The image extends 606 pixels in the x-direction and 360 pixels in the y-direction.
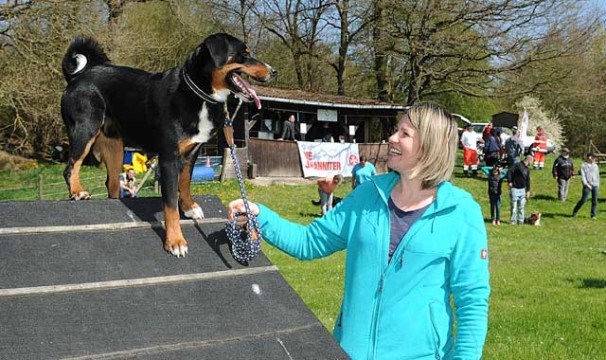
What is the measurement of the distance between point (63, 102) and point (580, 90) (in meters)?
31.9

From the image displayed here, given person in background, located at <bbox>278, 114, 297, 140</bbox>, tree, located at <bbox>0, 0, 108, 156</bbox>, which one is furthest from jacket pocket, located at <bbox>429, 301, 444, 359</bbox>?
person in background, located at <bbox>278, 114, 297, 140</bbox>

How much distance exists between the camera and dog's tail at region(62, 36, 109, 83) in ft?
12.9

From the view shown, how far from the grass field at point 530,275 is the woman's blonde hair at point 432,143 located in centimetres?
358

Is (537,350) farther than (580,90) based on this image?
No

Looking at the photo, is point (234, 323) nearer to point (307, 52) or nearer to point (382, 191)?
point (382, 191)

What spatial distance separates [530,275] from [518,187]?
6.96 metres

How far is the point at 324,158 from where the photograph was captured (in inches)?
894

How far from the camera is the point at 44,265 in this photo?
8.73ft

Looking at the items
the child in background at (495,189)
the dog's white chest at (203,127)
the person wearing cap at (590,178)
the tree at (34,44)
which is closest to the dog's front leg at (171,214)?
the dog's white chest at (203,127)

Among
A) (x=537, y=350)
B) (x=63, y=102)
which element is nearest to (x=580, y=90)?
(x=537, y=350)

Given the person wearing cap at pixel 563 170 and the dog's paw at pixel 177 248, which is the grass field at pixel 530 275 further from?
the dog's paw at pixel 177 248

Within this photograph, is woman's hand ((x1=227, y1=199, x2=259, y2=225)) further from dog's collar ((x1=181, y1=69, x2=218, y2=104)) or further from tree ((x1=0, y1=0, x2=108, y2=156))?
tree ((x1=0, y1=0, x2=108, y2=156))

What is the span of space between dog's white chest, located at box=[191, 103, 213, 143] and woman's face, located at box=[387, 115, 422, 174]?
39.7 inches

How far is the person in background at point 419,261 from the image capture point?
259 centimetres
